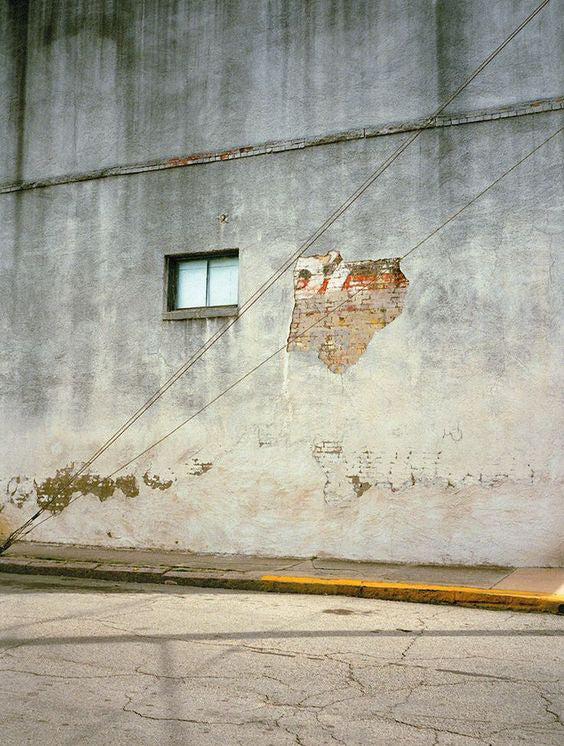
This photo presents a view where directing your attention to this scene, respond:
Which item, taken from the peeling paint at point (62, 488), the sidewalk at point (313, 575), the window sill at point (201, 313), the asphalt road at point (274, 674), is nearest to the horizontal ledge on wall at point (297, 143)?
the window sill at point (201, 313)

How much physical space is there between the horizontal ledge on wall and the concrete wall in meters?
0.11

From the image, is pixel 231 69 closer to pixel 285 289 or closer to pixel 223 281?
pixel 223 281

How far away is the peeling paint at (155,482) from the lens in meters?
10.6

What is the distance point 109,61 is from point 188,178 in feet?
8.06

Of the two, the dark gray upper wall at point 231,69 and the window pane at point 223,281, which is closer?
the dark gray upper wall at point 231,69

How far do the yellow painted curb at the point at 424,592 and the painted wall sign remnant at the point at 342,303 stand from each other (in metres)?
2.86

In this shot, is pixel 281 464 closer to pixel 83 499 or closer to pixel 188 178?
pixel 83 499

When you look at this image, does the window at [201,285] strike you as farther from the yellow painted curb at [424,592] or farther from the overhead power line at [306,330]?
the yellow painted curb at [424,592]

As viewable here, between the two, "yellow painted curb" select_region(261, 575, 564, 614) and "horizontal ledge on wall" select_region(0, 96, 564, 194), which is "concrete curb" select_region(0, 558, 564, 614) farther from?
"horizontal ledge on wall" select_region(0, 96, 564, 194)

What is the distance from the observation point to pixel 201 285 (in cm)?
1090

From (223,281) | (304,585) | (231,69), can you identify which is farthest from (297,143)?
(304,585)

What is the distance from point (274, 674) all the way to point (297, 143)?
297 inches

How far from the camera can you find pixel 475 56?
9.78 meters

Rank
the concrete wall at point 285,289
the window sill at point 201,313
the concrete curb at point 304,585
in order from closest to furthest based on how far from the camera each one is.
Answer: the concrete curb at point 304,585, the concrete wall at point 285,289, the window sill at point 201,313
